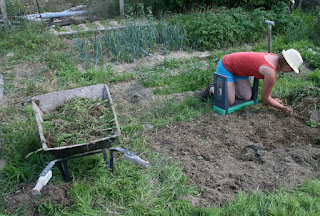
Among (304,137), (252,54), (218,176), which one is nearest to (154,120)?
(218,176)

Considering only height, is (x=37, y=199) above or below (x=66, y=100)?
below

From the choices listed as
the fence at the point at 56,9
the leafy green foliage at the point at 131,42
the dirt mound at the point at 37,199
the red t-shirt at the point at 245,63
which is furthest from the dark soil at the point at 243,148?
the fence at the point at 56,9

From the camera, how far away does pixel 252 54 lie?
400cm

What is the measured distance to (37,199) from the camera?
108 inches

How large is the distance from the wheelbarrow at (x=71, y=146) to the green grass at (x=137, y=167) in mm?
254

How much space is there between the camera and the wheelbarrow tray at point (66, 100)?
106 inches

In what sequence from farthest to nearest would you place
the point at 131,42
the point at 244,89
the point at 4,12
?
the point at 4,12 < the point at 131,42 < the point at 244,89

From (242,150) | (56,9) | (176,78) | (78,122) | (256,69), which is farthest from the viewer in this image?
(56,9)

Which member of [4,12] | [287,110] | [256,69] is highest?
[4,12]

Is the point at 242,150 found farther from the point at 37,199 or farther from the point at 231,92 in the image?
the point at 37,199

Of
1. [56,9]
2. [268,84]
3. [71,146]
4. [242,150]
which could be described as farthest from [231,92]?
[56,9]

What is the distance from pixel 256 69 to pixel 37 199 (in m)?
3.09

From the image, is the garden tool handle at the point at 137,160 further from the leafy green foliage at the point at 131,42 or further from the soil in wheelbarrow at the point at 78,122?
the leafy green foliage at the point at 131,42

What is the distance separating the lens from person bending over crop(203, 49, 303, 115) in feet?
12.1
